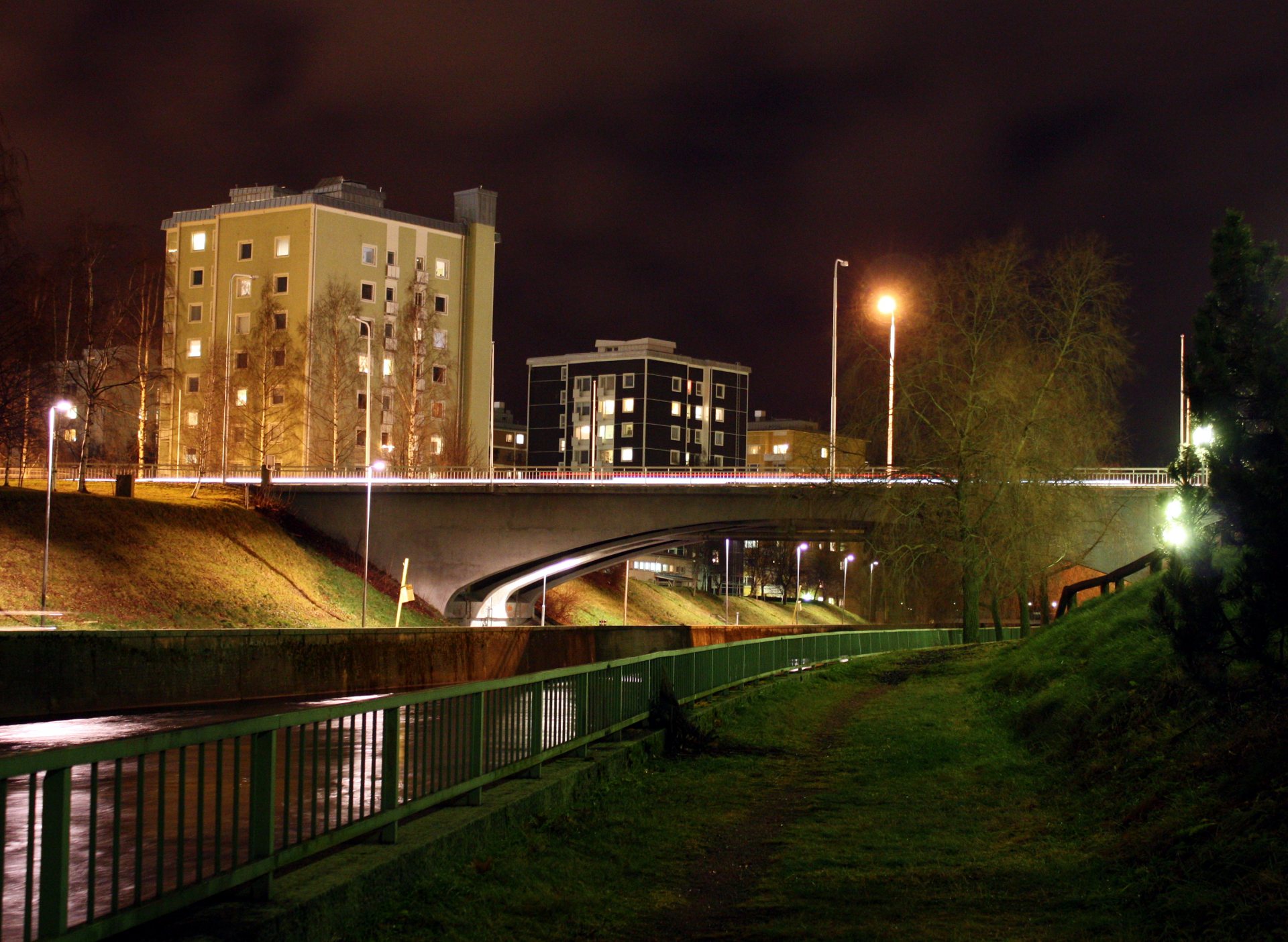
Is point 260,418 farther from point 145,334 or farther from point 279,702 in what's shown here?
point 279,702

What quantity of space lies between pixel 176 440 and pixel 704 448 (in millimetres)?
70066

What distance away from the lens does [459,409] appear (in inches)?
3639

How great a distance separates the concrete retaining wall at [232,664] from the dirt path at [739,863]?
13754 mm

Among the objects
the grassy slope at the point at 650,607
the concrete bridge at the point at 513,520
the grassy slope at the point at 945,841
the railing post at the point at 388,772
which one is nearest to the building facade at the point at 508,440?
the grassy slope at the point at 650,607

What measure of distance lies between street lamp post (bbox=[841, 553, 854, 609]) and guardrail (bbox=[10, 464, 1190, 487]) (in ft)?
154

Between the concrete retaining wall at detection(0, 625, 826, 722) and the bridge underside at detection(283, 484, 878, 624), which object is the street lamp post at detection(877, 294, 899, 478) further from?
the bridge underside at detection(283, 484, 878, 624)

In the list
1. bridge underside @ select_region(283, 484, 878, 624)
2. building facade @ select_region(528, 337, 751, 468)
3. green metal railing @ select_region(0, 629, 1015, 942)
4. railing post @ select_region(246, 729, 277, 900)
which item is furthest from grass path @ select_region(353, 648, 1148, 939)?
building facade @ select_region(528, 337, 751, 468)

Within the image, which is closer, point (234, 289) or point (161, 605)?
point (161, 605)

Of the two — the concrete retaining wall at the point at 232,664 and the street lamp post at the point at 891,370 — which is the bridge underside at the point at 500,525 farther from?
the concrete retaining wall at the point at 232,664

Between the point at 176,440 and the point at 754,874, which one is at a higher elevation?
the point at 176,440

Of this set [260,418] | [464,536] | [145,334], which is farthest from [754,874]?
[260,418]

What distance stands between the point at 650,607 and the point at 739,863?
7545cm

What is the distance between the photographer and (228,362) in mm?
77750

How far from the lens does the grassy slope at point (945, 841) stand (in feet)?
24.3
